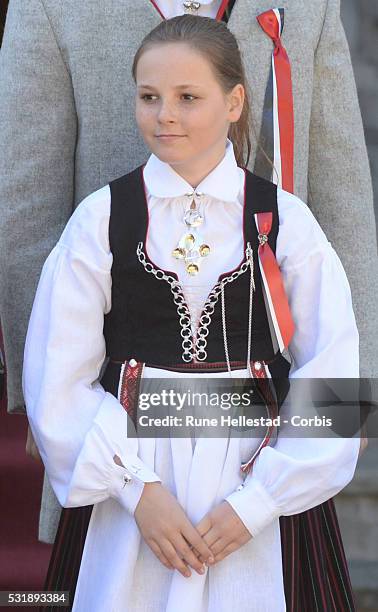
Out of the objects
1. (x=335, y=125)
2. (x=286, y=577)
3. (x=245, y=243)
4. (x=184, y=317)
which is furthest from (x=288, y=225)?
(x=286, y=577)

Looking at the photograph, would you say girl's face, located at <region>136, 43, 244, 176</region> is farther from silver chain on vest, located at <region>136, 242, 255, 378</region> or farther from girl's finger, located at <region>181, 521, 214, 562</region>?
girl's finger, located at <region>181, 521, 214, 562</region>

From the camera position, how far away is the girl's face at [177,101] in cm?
216

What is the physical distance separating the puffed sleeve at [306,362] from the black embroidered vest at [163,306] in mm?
55

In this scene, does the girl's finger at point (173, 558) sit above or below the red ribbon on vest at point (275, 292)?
below

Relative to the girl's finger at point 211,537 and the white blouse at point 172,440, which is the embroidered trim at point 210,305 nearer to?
the white blouse at point 172,440

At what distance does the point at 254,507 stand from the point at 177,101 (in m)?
0.70

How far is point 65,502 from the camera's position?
7.21 feet

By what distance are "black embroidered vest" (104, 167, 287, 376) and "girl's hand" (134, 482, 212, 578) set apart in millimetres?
245

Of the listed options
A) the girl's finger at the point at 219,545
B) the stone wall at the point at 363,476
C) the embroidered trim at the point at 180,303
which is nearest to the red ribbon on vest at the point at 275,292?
the embroidered trim at the point at 180,303

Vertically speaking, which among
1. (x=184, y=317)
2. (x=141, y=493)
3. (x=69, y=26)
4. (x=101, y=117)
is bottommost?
(x=141, y=493)

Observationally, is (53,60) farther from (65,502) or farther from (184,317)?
(65,502)

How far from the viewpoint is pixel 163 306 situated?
7.32ft

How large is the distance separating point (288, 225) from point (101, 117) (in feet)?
1.68

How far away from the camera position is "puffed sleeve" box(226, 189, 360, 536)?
214 cm
